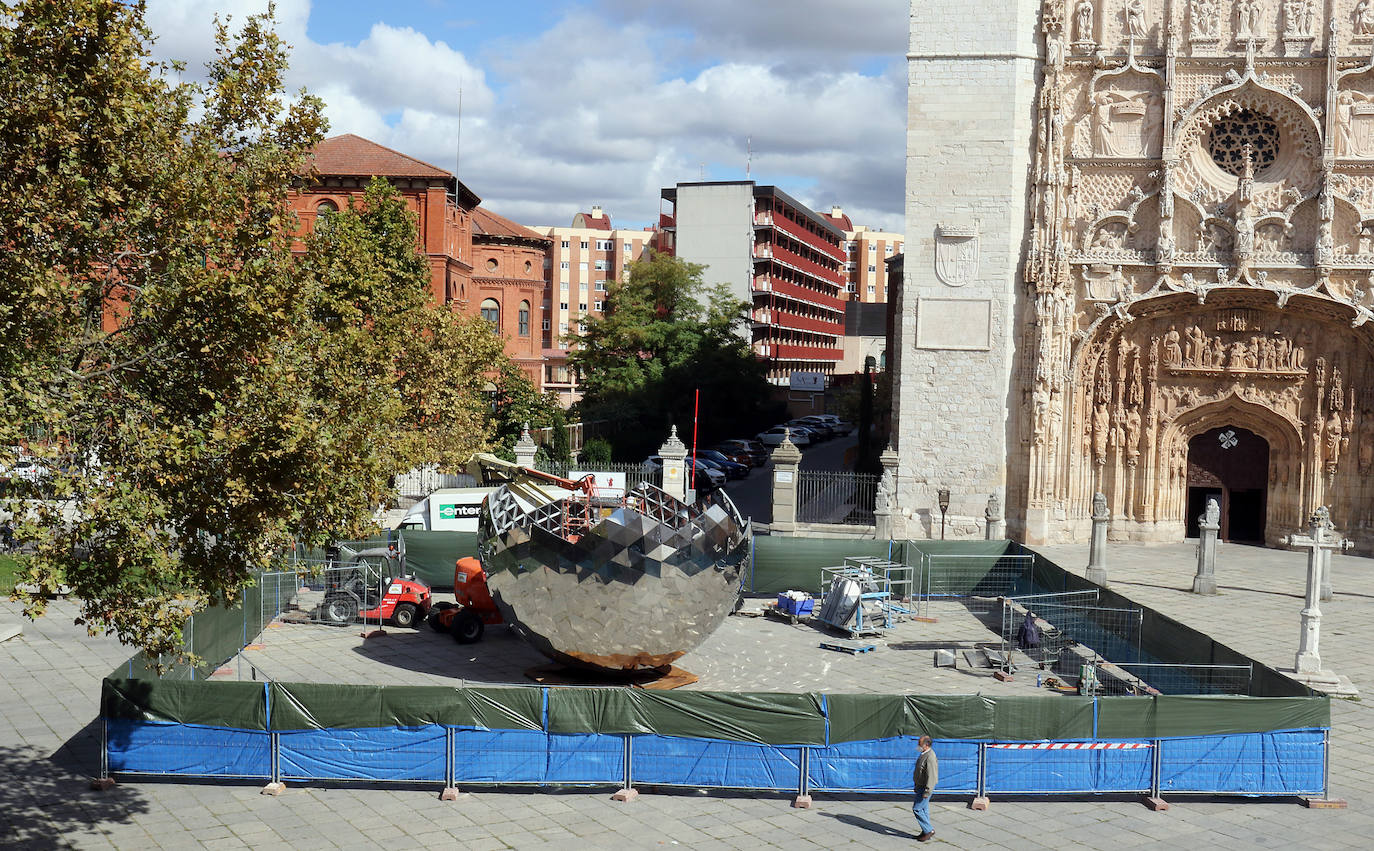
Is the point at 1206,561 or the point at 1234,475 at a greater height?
the point at 1234,475

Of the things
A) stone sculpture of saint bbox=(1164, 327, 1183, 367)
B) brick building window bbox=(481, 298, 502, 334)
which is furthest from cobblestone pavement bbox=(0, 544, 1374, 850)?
brick building window bbox=(481, 298, 502, 334)

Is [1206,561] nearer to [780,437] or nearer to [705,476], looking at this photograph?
[705,476]

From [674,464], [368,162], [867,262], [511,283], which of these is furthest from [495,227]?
[867,262]

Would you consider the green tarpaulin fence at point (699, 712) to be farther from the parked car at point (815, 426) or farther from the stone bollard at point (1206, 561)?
the parked car at point (815, 426)

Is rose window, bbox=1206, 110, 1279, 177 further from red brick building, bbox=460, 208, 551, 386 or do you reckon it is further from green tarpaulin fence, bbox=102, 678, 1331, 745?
red brick building, bbox=460, 208, 551, 386

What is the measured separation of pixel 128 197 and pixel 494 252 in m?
52.5

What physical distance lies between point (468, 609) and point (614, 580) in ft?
17.6

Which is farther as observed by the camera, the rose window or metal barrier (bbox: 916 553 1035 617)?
the rose window

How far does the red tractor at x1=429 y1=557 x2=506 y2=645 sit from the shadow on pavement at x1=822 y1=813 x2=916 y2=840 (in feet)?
27.5

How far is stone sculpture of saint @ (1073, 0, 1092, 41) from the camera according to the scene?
31141 millimetres

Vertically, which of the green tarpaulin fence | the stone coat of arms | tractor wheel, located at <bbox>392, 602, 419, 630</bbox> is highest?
the stone coat of arms

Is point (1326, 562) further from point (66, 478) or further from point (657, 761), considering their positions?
point (66, 478)

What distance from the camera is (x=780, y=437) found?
197 feet

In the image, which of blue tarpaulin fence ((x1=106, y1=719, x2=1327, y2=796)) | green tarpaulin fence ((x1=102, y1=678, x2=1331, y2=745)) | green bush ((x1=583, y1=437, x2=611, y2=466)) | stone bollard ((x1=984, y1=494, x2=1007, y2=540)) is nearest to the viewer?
green tarpaulin fence ((x1=102, y1=678, x2=1331, y2=745))
